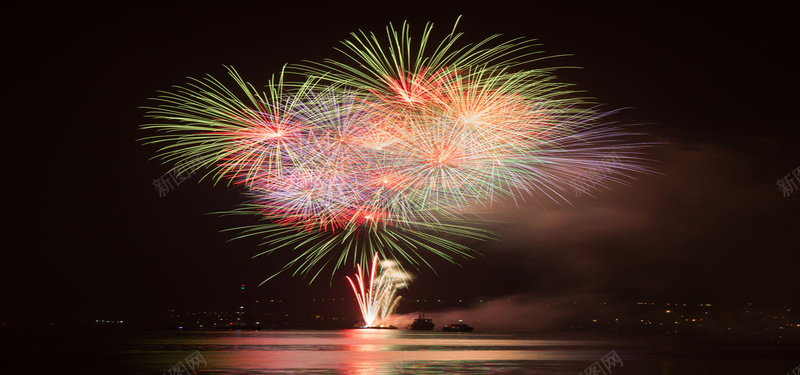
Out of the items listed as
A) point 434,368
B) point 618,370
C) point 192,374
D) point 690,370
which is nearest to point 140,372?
point 192,374

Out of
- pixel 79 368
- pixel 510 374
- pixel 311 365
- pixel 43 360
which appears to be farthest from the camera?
pixel 43 360

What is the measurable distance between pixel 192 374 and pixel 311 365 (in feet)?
27.9

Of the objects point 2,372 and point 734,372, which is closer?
point 2,372

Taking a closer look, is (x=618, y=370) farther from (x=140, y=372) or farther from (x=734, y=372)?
(x=140, y=372)

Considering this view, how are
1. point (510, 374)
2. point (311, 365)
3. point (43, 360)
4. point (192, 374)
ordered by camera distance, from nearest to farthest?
1. point (192, 374)
2. point (510, 374)
3. point (311, 365)
4. point (43, 360)

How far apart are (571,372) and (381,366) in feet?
33.5

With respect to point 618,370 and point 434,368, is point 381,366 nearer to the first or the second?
point 434,368

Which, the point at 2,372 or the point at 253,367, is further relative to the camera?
the point at 253,367

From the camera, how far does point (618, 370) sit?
128 ft

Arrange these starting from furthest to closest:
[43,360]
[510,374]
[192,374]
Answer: [43,360]
[510,374]
[192,374]

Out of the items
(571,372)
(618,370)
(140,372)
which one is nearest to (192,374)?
(140,372)

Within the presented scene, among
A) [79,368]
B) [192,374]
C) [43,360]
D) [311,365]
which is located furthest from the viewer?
[43,360]

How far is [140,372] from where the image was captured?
3306 cm

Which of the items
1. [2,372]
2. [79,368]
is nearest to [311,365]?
[79,368]
